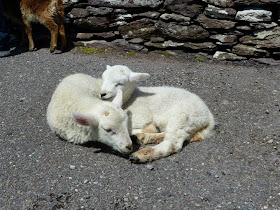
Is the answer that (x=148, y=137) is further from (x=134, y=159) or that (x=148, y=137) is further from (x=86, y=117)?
(x=86, y=117)

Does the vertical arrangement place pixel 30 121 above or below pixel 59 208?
below

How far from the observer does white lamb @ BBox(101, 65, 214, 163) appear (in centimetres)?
544

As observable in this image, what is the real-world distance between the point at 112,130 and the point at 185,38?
5289 mm

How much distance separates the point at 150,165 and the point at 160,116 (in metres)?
1.05

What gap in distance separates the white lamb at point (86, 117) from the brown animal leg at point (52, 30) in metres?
4.14

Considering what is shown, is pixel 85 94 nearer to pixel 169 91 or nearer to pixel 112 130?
pixel 112 130

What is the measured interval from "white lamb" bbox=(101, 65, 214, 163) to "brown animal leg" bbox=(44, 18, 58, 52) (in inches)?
172

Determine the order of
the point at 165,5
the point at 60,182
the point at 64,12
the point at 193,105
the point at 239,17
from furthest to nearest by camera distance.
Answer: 1. the point at 64,12
2. the point at 165,5
3. the point at 239,17
4. the point at 193,105
5. the point at 60,182

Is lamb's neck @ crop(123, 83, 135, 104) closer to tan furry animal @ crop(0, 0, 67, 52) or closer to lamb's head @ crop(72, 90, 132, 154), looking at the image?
lamb's head @ crop(72, 90, 132, 154)

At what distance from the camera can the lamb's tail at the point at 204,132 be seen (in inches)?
230

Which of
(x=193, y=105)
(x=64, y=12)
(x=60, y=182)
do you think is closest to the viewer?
(x=60, y=182)

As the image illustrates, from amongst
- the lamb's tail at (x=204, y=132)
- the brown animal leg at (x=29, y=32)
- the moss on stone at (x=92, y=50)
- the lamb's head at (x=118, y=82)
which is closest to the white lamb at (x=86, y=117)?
the lamb's head at (x=118, y=82)

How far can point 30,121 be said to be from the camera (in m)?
6.43

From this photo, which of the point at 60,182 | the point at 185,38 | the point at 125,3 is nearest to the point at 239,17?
the point at 185,38
